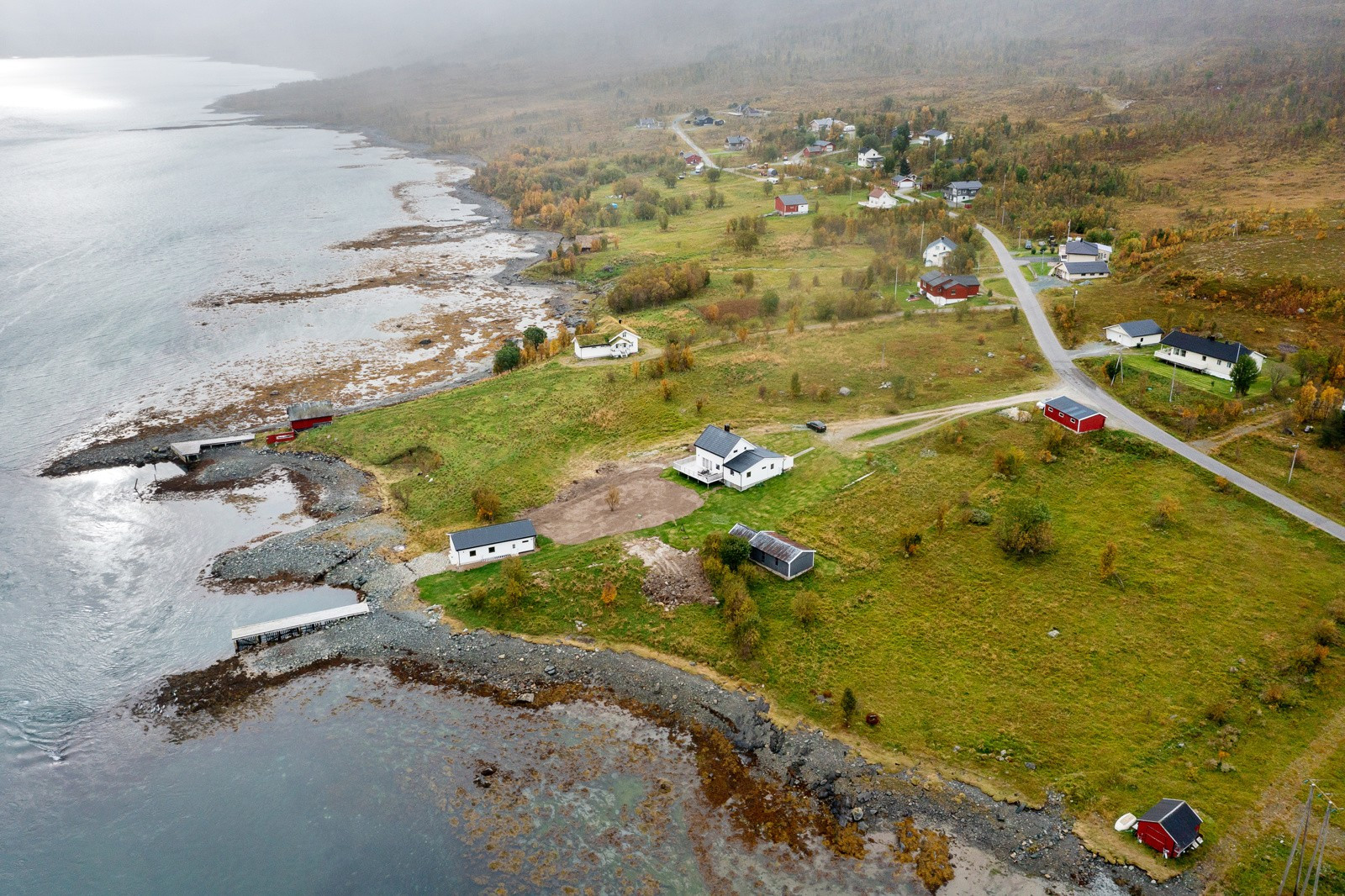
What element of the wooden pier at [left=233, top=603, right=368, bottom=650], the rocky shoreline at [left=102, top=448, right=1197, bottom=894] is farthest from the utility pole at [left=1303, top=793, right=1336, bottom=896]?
the wooden pier at [left=233, top=603, right=368, bottom=650]

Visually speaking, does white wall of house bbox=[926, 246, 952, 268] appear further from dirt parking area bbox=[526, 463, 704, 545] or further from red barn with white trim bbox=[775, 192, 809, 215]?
dirt parking area bbox=[526, 463, 704, 545]

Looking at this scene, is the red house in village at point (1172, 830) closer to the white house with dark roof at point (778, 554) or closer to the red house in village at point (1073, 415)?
the white house with dark roof at point (778, 554)

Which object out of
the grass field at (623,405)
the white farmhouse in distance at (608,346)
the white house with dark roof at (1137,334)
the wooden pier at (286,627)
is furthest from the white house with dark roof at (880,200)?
the wooden pier at (286,627)

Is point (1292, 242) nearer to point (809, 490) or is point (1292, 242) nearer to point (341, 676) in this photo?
point (809, 490)

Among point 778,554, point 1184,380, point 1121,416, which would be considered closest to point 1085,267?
point 1184,380

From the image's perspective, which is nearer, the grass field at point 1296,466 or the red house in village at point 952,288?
the grass field at point 1296,466
